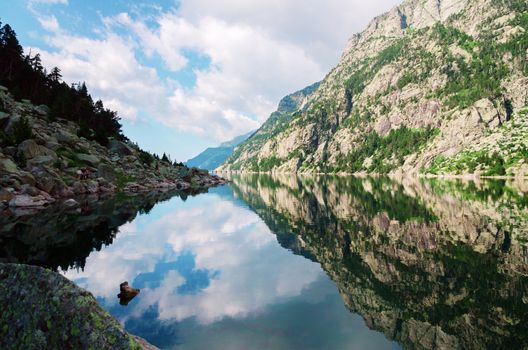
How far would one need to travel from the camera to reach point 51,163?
2212 inches

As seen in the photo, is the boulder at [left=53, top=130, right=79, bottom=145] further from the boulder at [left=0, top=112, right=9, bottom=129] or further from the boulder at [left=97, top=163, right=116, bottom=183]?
the boulder at [left=0, top=112, right=9, bottom=129]

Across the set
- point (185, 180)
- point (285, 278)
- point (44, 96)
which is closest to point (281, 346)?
point (285, 278)

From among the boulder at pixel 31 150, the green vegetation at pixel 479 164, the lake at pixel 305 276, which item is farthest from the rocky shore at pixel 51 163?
the green vegetation at pixel 479 164

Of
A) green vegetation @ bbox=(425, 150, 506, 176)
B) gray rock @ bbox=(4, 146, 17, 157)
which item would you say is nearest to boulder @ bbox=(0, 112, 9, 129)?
gray rock @ bbox=(4, 146, 17, 157)

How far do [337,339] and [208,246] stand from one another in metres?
20.7

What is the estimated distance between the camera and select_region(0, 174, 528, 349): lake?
13375mm

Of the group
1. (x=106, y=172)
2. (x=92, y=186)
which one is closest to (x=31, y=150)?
(x=92, y=186)

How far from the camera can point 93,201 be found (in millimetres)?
50969

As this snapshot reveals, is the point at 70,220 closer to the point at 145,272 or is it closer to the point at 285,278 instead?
the point at 145,272

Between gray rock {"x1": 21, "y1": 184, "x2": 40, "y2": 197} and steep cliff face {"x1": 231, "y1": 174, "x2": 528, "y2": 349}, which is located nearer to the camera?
steep cliff face {"x1": 231, "y1": 174, "x2": 528, "y2": 349}

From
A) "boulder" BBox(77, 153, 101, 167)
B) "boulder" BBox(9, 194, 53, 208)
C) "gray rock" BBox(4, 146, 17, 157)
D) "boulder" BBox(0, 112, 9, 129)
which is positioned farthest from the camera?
"boulder" BBox(77, 153, 101, 167)

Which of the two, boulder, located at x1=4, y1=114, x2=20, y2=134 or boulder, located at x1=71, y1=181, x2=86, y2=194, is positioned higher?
boulder, located at x1=4, y1=114, x2=20, y2=134

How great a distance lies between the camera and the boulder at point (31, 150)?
5299 centimetres

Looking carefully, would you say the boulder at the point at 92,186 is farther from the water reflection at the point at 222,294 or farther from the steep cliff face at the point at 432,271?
the steep cliff face at the point at 432,271
